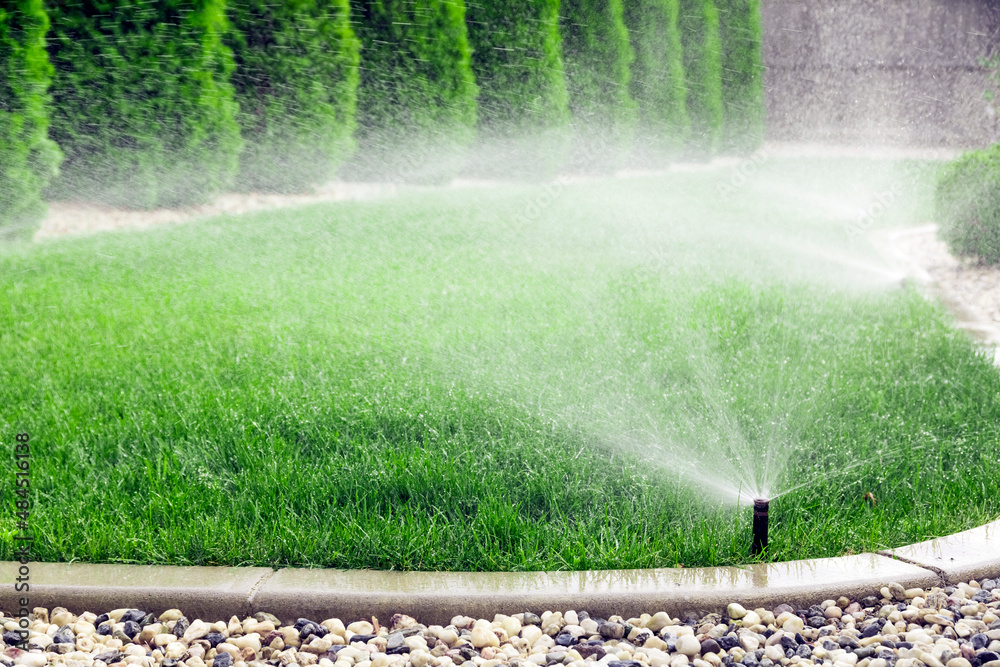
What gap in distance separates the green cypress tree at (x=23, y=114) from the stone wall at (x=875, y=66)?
1584cm

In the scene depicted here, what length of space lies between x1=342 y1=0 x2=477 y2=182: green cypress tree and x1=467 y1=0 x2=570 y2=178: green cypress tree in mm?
662

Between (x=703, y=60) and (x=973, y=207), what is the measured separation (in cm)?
805

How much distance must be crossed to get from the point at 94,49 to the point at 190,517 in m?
6.52

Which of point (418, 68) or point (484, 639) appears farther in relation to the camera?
point (418, 68)

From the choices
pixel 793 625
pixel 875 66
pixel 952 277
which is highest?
pixel 793 625

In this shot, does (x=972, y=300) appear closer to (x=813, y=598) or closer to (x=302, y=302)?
(x=302, y=302)

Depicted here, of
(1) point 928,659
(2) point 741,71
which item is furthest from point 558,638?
(2) point 741,71

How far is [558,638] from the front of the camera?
225 cm

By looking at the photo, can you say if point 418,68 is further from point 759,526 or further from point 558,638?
point 558,638

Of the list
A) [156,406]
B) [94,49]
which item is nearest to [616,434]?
[156,406]

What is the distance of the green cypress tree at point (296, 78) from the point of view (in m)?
9.06

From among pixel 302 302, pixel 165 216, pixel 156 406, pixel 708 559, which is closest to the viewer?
pixel 708 559

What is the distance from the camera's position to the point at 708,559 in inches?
101

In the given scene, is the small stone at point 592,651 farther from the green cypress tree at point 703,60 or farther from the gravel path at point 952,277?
the green cypress tree at point 703,60
